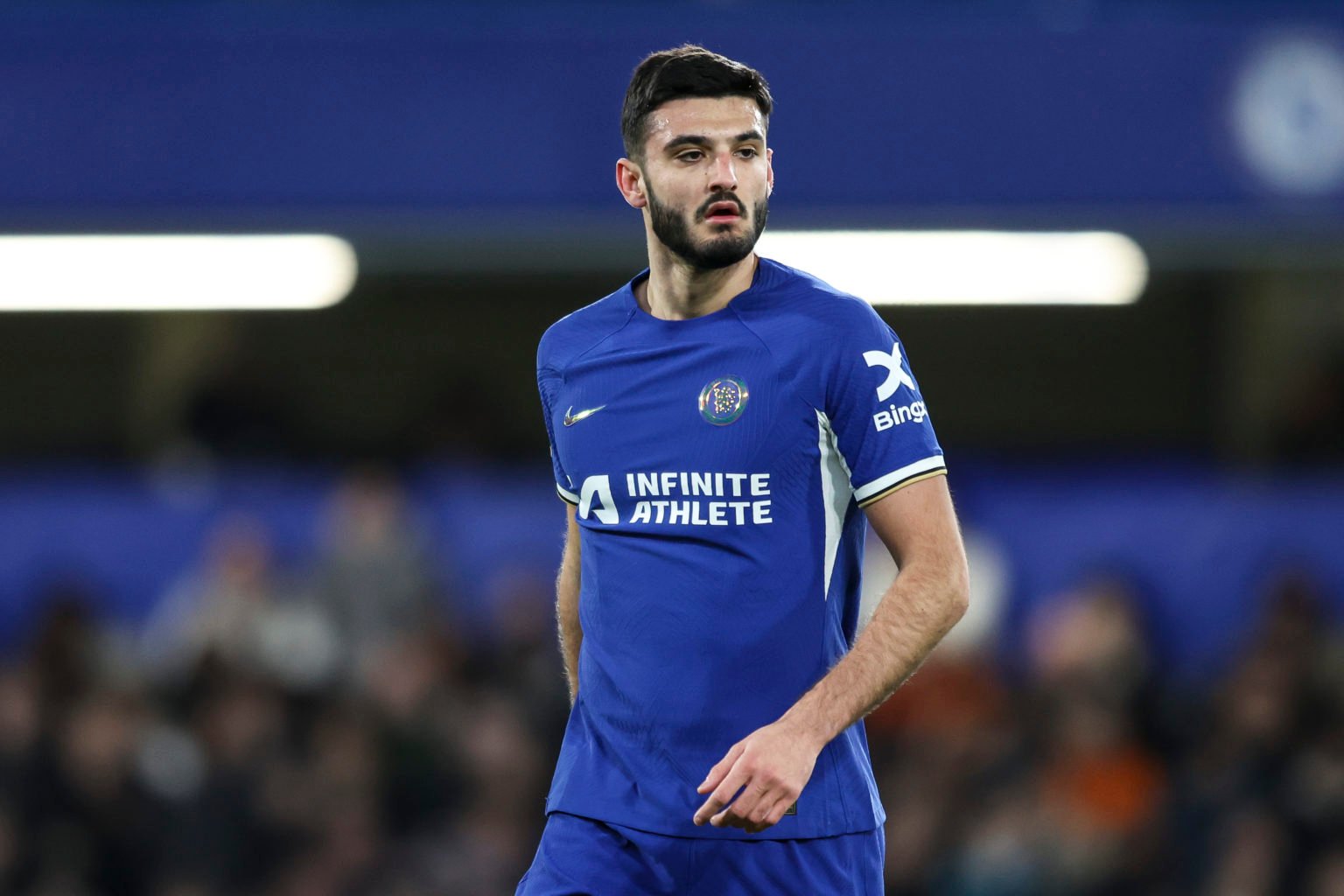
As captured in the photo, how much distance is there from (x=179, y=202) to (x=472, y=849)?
3.89 meters

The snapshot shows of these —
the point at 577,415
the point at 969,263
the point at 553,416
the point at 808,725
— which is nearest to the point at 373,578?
the point at 969,263

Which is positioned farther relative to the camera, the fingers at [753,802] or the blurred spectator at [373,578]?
the blurred spectator at [373,578]

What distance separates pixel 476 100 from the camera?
10625 mm

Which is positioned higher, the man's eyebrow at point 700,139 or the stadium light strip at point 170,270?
the stadium light strip at point 170,270

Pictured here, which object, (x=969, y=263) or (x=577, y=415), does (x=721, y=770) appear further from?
(x=969, y=263)

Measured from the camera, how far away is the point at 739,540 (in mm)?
3578

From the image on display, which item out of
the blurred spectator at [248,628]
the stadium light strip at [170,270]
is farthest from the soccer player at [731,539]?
the stadium light strip at [170,270]

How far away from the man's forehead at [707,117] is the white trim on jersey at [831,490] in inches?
21.8

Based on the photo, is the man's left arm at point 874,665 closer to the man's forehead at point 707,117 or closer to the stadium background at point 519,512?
the man's forehead at point 707,117

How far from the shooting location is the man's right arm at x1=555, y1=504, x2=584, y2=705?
4.11m

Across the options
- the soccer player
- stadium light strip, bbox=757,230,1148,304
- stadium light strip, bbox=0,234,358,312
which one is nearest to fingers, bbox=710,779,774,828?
the soccer player

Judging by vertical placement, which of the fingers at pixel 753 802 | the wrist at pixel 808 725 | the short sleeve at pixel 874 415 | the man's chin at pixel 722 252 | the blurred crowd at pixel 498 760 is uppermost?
the man's chin at pixel 722 252

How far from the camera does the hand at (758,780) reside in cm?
324

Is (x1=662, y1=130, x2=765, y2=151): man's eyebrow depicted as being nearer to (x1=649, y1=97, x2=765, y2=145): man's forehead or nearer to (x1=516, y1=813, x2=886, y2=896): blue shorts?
(x1=649, y1=97, x2=765, y2=145): man's forehead
